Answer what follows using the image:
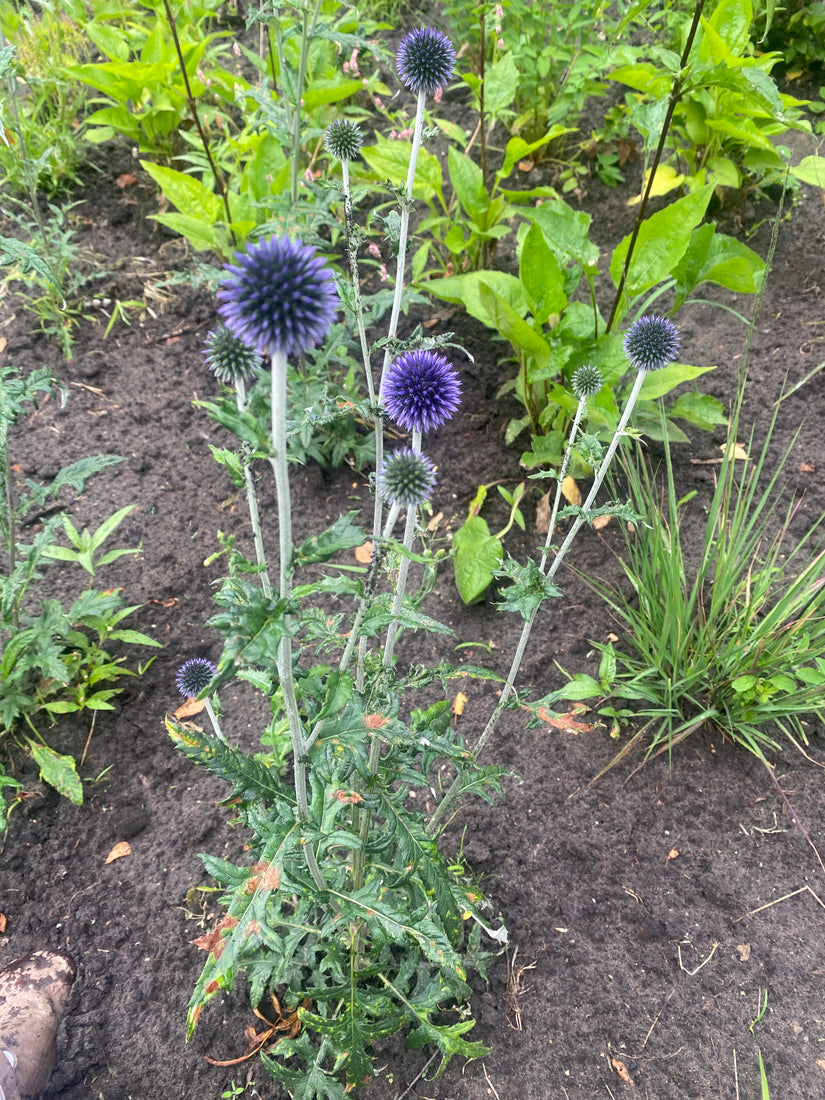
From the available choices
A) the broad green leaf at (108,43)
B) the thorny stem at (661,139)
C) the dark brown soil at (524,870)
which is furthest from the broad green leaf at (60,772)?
the broad green leaf at (108,43)

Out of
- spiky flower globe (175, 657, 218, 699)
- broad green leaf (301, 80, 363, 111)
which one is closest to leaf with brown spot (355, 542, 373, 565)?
spiky flower globe (175, 657, 218, 699)

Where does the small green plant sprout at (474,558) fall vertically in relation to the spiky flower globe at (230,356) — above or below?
below

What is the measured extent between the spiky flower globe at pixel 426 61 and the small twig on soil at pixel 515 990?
2424 millimetres

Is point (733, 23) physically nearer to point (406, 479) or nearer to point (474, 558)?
point (474, 558)

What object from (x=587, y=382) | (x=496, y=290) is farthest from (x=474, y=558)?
(x=496, y=290)

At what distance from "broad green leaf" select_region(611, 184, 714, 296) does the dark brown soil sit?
0.74 m

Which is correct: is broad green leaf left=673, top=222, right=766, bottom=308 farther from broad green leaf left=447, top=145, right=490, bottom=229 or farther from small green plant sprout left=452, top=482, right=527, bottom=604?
small green plant sprout left=452, top=482, right=527, bottom=604

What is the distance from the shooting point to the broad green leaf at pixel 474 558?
2854 millimetres

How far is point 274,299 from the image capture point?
3.73 ft

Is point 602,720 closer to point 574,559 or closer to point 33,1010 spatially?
point 574,559

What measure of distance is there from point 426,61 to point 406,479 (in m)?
1.25

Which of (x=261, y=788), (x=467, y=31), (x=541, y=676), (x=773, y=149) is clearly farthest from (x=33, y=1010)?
(x=467, y=31)

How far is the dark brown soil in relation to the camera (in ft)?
6.53

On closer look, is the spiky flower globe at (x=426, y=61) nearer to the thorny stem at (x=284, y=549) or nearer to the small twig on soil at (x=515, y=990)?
the thorny stem at (x=284, y=549)
